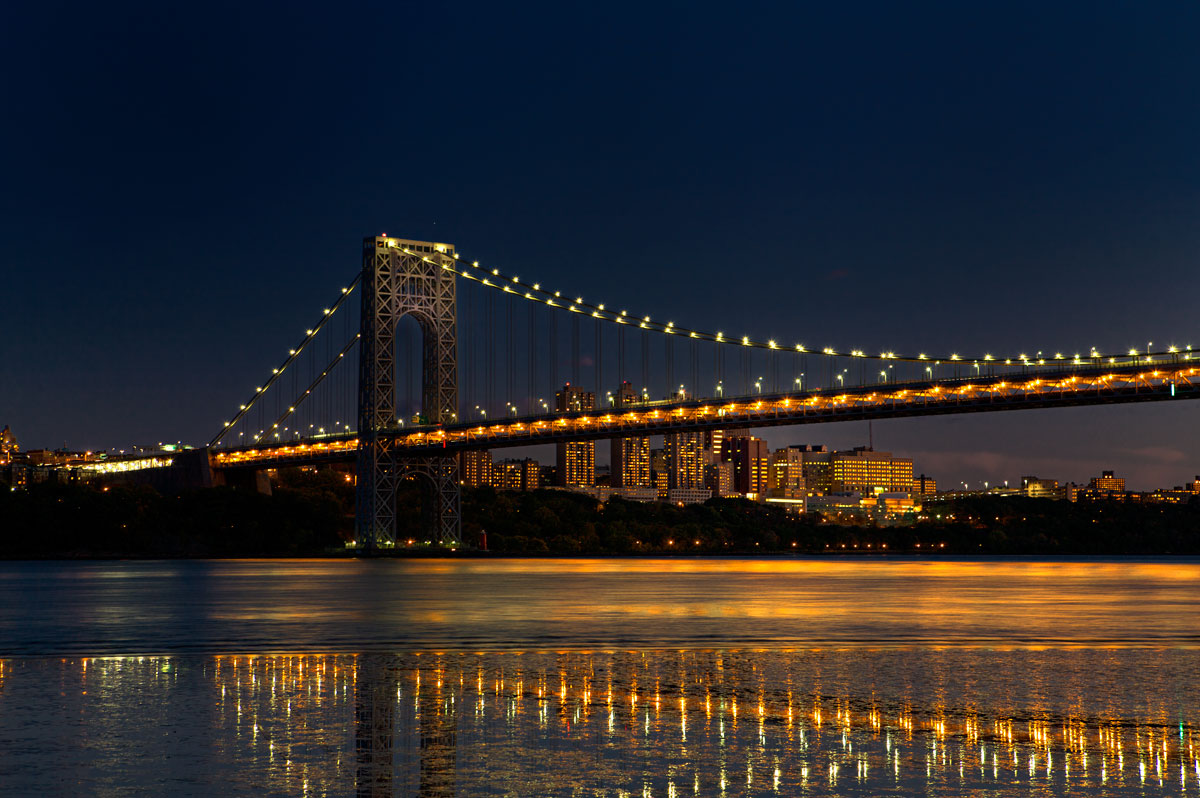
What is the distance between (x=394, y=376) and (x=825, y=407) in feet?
71.3

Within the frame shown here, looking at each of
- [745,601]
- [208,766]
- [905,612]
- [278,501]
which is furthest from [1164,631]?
[278,501]

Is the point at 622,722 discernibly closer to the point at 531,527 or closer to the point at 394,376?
the point at 394,376

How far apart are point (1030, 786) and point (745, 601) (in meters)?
18.0

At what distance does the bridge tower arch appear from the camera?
68000 mm

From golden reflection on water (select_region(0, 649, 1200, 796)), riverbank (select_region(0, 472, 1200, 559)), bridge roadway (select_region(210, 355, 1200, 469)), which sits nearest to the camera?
golden reflection on water (select_region(0, 649, 1200, 796))

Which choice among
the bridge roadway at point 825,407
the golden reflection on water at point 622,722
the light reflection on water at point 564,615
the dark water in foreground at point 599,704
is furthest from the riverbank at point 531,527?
the golden reflection on water at point 622,722

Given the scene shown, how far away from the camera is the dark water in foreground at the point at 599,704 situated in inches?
298

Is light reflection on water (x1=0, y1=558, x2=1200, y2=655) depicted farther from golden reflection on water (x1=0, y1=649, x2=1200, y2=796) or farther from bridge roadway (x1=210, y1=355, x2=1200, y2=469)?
bridge roadway (x1=210, y1=355, x2=1200, y2=469)

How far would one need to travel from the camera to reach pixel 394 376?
69.1 metres

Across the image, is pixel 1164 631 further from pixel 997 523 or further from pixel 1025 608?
pixel 997 523

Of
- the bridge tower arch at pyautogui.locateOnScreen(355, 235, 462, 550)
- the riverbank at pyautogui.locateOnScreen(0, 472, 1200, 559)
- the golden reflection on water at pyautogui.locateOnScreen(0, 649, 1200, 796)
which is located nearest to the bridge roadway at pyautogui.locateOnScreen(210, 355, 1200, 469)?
the bridge tower arch at pyautogui.locateOnScreen(355, 235, 462, 550)

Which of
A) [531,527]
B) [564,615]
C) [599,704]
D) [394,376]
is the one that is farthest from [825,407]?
[599,704]

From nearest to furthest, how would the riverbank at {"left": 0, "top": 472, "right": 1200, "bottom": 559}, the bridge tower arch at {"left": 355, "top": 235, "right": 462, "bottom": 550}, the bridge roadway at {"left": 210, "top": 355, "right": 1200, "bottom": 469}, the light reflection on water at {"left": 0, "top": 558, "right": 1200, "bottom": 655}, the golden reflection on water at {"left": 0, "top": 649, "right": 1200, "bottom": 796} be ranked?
the golden reflection on water at {"left": 0, "top": 649, "right": 1200, "bottom": 796} → the light reflection on water at {"left": 0, "top": 558, "right": 1200, "bottom": 655} → the bridge roadway at {"left": 210, "top": 355, "right": 1200, "bottom": 469} → the bridge tower arch at {"left": 355, "top": 235, "right": 462, "bottom": 550} → the riverbank at {"left": 0, "top": 472, "right": 1200, "bottom": 559}

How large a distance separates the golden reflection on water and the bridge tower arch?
54.6 meters
